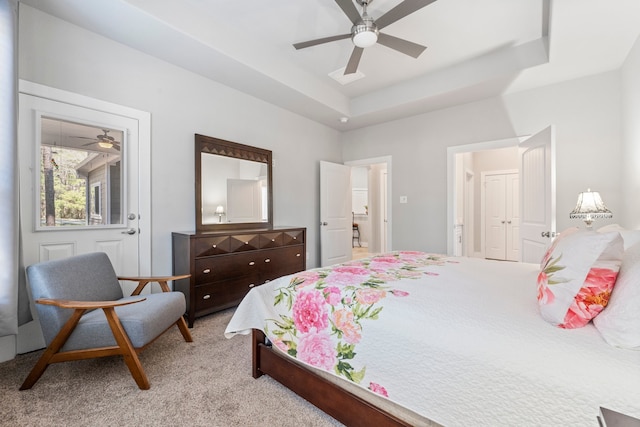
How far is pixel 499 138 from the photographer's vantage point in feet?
12.4

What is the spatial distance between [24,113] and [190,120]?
4.36 ft

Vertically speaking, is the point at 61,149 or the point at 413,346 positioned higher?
the point at 61,149

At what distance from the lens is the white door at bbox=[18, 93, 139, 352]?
2191 mm

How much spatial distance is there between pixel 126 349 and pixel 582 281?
2308 millimetres

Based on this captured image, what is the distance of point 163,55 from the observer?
284 cm

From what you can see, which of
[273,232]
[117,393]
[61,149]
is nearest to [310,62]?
[273,232]

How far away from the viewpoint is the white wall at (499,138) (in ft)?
10.1

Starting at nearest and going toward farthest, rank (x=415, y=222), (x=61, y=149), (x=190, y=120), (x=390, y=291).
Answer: (x=390, y=291)
(x=61, y=149)
(x=190, y=120)
(x=415, y=222)

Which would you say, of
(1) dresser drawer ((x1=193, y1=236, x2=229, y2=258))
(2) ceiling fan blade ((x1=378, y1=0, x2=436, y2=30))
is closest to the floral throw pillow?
(2) ceiling fan blade ((x1=378, y1=0, x2=436, y2=30))

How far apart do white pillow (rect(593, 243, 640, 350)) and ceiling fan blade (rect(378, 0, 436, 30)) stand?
1.96 meters

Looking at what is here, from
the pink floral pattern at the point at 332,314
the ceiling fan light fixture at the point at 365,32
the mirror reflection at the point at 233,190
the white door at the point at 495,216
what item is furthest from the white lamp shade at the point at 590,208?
the white door at the point at 495,216

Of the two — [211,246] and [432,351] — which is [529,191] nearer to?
[432,351]

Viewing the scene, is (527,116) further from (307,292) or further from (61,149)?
(61,149)

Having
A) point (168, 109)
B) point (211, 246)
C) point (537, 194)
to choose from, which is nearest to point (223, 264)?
point (211, 246)
